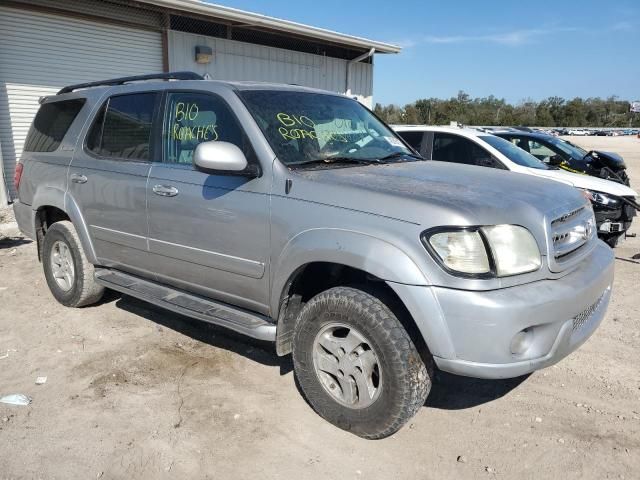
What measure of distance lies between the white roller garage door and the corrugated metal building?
17mm

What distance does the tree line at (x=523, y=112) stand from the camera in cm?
6525

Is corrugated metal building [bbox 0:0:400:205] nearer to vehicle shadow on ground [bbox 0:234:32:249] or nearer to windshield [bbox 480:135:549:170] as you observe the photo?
vehicle shadow on ground [bbox 0:234:32:249]

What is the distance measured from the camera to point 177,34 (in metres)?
12.1

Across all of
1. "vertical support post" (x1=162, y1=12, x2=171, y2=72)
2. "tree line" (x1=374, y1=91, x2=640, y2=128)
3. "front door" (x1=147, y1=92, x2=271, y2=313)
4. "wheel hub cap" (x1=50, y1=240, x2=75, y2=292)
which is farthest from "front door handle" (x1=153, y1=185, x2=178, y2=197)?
"tree line" (x1=374, y1=91, x2=640, y2=128)

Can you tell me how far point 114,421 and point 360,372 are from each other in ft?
4.91

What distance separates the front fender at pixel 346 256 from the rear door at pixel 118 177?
141 cm

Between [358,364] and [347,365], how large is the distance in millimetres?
77

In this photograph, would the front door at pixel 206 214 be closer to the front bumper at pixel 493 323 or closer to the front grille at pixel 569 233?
the front bumper at pixel 493 323

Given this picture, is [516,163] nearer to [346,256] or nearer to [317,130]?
[317,130]

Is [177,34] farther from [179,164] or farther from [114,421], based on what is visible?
[114,421]

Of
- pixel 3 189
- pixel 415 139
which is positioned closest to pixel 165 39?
pixel 3 189

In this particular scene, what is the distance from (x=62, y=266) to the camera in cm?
511

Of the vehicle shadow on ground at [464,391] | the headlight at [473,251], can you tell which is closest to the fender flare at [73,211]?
the vehicle shadow on ground at [464,391]

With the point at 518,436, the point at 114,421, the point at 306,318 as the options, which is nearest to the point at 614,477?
the point at 518,436
